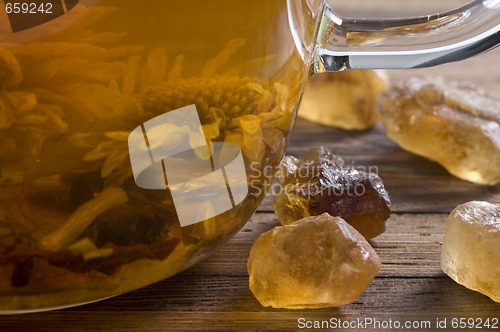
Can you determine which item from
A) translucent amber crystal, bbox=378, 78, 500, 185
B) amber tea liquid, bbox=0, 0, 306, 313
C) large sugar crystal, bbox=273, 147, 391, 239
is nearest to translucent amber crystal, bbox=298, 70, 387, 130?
translucent amber crystal, bbox=378, 78, 500, 185

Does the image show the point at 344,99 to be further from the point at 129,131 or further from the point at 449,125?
the point at 129,131

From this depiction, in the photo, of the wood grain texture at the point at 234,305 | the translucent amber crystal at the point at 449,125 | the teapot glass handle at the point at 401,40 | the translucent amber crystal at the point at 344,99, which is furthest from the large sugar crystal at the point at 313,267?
the translucent amber crystal at the point at 344,99

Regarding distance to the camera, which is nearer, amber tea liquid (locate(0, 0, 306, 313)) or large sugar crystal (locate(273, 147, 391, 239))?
amber tea liquid (locate(0, 0, 306, 313))

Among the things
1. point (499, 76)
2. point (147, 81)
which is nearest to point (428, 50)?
point (147, 81)

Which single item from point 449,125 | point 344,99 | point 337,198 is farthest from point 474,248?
point 344,99

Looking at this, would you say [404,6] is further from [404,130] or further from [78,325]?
[78,325]

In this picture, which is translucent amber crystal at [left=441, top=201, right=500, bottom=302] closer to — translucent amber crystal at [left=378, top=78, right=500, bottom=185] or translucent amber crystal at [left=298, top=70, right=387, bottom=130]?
translucent amber crystal at [left=378, top=78, right=500, bottom=185]
